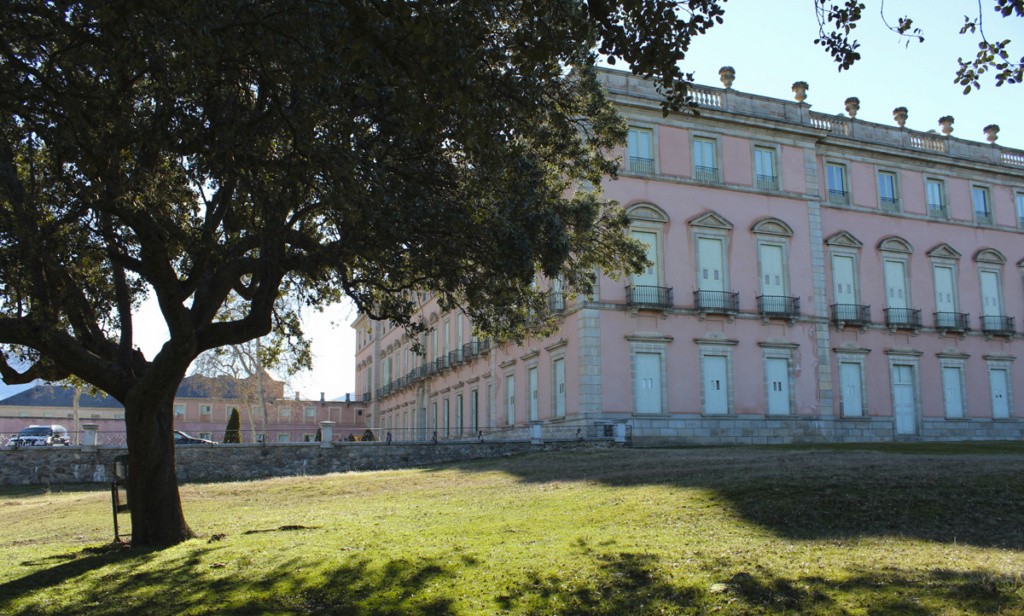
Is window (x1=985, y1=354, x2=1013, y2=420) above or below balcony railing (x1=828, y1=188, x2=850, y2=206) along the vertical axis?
below

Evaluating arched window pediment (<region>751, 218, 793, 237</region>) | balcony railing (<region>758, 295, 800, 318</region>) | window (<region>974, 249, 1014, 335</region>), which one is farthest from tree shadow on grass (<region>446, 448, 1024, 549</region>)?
window (<region>974, 249, 1014, 335</region>)

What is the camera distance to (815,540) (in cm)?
837

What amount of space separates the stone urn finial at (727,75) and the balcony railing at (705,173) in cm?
355

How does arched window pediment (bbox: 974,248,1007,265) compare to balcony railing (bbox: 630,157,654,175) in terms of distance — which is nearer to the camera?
balcony railing (bbox: 630,157,654,175)

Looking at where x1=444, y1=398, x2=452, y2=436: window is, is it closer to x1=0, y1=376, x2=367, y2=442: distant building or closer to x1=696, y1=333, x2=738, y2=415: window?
x1=696, y1=333, x2=738, y2=415: window

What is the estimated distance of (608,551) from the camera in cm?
848

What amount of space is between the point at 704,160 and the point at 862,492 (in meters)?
21.5

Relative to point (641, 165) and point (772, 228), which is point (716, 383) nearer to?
point (772, 228)

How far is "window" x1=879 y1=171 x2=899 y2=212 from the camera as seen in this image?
34.0 meters

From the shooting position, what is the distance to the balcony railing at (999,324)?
34594mm

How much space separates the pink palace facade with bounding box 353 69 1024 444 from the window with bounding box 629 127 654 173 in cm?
6

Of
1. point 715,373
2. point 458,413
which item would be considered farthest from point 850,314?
point 458,413

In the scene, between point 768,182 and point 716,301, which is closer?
point 716,301

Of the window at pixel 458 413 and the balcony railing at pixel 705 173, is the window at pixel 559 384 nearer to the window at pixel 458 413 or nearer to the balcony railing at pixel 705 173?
the balcony railing at pixel 705 173
